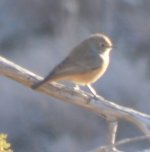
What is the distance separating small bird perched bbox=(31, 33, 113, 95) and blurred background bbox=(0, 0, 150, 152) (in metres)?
2.10

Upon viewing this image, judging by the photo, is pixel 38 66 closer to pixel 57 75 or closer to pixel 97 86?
pixel 97 86

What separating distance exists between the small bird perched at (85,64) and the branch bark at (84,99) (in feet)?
1.38

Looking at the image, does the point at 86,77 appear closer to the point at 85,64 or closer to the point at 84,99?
the point at 85,64

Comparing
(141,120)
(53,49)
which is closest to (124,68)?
(53,49)

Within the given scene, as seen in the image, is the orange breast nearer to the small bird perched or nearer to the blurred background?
the small bird perched

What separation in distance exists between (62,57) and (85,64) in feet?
9.46

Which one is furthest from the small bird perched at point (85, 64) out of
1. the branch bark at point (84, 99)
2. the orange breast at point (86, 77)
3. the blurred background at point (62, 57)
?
the blurred background at point (62, 57)

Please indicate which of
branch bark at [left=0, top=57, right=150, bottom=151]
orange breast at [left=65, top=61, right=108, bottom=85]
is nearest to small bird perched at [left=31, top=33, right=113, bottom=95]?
orange breast at [left=65, top=61, right=108, bottom=85]

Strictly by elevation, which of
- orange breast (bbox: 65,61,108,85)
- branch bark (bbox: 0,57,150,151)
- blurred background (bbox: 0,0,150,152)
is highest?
blurred background (bbox: 0,0,150,152)

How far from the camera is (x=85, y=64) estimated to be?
6758 mm

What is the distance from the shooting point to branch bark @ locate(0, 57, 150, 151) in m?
5.41

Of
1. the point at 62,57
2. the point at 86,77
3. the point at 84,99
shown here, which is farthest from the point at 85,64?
the point at 62,57

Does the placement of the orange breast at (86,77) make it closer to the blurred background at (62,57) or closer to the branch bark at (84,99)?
the branch bark at (84,99)

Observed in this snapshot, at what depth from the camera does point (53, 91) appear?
223 inches
